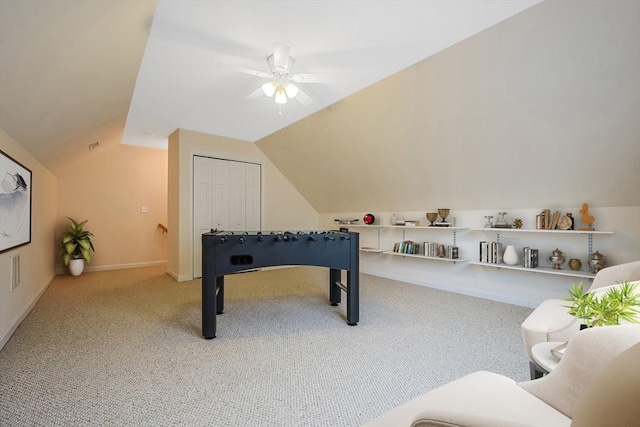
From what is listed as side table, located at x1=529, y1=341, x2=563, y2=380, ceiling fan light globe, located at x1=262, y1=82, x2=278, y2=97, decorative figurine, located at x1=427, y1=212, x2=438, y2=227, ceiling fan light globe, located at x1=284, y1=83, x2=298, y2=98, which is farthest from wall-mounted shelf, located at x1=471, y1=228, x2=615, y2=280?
ceiling fan light globe, located at x1=262, y1=82, x2=278, y2=97

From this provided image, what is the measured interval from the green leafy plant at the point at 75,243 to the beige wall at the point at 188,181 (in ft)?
4.75

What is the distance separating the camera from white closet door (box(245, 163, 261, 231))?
5.35m

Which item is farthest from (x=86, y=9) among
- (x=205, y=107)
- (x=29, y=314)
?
(x=29, y=314)

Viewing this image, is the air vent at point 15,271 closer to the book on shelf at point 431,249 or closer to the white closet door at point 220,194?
the white closet door at point 220,194

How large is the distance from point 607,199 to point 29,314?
6063 mm

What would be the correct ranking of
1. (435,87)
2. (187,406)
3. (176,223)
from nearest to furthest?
(187,406) → (435,87) → (176,223)

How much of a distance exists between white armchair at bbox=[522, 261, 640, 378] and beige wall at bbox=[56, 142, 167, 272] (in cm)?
616

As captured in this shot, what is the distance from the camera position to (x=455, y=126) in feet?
10.2

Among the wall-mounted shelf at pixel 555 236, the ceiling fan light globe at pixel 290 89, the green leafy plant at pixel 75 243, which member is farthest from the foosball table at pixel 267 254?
the green leafy plant at pixel 75 243

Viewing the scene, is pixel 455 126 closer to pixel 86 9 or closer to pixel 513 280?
pixel 513 280

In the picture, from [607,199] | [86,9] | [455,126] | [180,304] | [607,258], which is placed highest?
[86,9]

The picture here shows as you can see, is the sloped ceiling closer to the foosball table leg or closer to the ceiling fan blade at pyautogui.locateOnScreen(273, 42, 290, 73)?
the ceiling fan blade at pyautogui.locateOnScreen(273, 42, 290, 73)

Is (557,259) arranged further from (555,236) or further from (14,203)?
(14,203)

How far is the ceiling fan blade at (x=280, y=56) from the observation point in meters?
2.23
